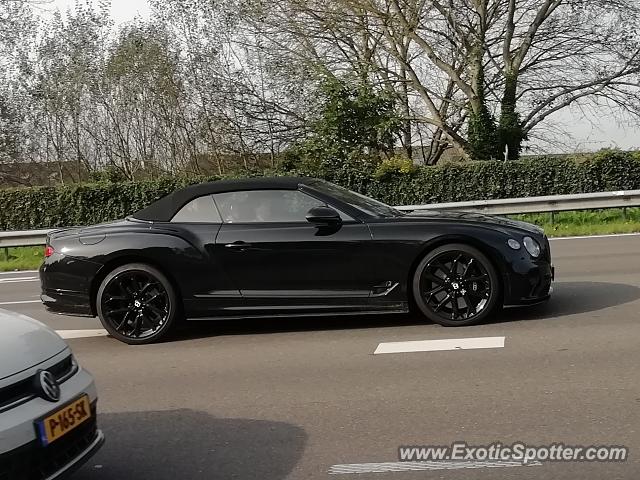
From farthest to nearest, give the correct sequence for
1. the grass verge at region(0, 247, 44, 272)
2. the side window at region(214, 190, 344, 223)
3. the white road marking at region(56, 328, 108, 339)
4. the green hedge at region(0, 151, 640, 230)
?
the green hedge at region(0, 151, 640, 230) → the grass verge at region(0, 247, 44, 272) → the white road marking at region(56, 328, 108, 339) → the side window at region(214, 190, 344, 223)

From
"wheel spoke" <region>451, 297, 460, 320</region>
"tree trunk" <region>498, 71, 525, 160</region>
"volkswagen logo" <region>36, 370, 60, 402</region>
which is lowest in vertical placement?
"wheel spoke" <region>451, 297, 460, 320</region>

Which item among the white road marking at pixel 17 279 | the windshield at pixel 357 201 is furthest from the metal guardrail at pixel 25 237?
the windshield at pixel 357 201

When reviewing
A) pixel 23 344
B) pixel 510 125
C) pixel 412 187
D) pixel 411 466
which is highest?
pixel 510 125

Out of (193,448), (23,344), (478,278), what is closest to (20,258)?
(478,278)

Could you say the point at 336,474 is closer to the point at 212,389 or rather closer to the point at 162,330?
the point at 212,389

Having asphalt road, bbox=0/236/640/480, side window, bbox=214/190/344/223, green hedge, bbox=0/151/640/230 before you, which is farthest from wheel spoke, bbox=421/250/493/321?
green hedge, bbox=0/151/640/230

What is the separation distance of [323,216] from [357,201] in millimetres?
620

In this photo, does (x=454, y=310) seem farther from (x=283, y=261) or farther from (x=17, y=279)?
(x=17, y=279)

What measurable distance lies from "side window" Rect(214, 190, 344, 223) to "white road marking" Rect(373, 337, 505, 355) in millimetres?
1453

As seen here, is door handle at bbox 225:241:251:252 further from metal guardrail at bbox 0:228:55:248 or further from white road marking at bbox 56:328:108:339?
metal guardrail at bbox 0:228:55:248

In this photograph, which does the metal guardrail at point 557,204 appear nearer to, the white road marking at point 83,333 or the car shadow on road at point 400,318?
the car shadow on road at point 400,318

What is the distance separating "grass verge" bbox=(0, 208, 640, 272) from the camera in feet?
49.8

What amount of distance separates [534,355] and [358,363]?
127 cm

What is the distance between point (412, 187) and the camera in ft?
64.2
